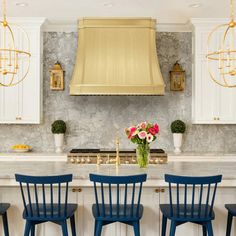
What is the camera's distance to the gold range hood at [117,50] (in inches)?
205

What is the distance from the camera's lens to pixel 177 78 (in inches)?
224

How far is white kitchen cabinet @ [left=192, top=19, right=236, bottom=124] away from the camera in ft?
17.7

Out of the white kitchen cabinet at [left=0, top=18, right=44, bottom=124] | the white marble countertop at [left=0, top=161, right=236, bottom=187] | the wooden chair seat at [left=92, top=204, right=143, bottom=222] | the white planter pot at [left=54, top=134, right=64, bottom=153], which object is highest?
the white kitchen cabinet at [left=0, top=18, right=44, bottom=124]

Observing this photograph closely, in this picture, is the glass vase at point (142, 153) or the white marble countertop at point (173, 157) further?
the white marble countertop at point (173, 157)

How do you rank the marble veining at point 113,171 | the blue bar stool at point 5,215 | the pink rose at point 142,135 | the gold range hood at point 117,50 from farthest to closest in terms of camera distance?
the gold range hood at point 117,50
the pink rose at point 142,135
the marble veining at point 113,171
the blue bar stool at point 5,215

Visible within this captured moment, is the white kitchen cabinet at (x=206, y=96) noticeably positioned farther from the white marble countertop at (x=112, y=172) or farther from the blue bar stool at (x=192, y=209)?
the blue bar stool at (x=192, y=209)

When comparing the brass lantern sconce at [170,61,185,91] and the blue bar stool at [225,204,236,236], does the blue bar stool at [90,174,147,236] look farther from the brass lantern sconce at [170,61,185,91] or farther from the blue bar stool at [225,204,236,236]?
the brass lantern sconce at [170,61,185,91]

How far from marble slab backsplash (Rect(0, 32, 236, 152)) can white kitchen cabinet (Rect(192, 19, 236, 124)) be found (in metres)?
0.36

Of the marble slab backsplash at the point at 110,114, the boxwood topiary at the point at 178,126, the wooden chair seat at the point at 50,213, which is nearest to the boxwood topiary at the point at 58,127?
the marble slab backsplash at the point at 110,114

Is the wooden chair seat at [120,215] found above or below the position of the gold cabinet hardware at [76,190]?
below

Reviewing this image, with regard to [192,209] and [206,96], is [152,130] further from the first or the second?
[206,96]

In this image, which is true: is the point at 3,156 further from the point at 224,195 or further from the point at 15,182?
the point at 224,195

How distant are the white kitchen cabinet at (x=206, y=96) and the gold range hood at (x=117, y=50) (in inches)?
24.1

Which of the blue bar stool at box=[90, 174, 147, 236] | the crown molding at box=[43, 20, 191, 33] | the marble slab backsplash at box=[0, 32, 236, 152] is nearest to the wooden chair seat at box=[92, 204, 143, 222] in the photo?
the blue bar stool at box=[90, 174, 147, 236]
